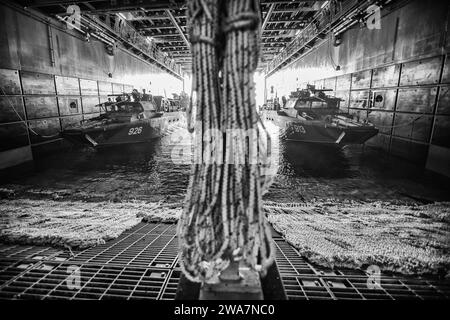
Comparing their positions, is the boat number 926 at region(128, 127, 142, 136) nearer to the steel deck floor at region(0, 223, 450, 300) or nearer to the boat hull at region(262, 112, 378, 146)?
the boat hull at region(262, 112, 378, 146)

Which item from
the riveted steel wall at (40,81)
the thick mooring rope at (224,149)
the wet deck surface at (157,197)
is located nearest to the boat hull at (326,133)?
the wet deck surface at (157,197)

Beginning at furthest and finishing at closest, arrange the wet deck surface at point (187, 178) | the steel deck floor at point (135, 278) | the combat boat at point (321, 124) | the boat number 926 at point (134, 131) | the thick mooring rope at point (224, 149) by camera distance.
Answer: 1. the boat number 926 at point (134, 131)
2. the combat boat at point (321, 124)
3. the wet deck surface at point (187, 178)
4. the steel deck floor at point (135, 278)
5. the thick mooring rope at point (224, 149)

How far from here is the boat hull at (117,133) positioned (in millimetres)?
8430

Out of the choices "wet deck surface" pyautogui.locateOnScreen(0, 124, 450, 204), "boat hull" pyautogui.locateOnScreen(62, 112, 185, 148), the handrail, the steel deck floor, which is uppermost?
the handrail

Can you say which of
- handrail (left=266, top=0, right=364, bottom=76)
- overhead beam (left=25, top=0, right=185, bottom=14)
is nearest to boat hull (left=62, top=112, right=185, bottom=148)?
overhead beam (left=25, top=0, right=185, bottom=14)

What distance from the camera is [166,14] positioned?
12750 mm

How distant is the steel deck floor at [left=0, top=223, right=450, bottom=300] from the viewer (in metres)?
1.72

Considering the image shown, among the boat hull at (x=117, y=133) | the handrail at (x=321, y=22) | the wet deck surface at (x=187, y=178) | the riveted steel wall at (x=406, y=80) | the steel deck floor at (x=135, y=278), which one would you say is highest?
the handrail at (x=321, y=22)

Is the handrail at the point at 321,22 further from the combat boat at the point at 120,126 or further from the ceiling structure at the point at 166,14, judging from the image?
the combat boat at the point at 120,126

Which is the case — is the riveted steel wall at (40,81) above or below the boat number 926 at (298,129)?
above

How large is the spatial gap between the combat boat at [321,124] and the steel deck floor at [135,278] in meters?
7.11

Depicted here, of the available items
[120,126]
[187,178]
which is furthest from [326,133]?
[120,126]

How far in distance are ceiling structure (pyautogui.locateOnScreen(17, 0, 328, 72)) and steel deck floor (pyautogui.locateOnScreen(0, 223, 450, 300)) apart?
258 cm

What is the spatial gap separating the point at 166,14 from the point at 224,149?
1437cm
